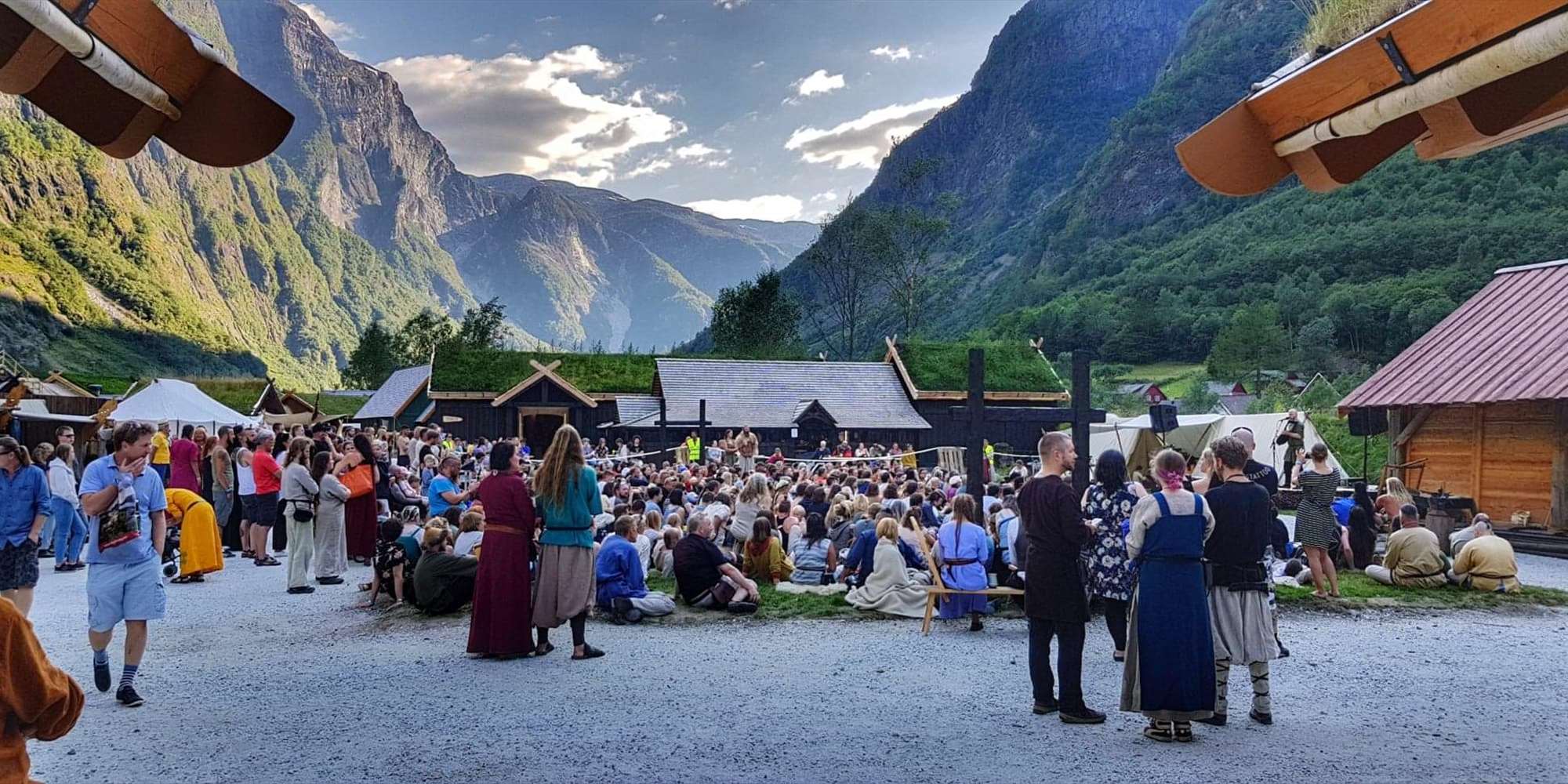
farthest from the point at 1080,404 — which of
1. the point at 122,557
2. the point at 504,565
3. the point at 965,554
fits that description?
the point at 122,557

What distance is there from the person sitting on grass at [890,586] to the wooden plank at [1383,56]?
7.19m

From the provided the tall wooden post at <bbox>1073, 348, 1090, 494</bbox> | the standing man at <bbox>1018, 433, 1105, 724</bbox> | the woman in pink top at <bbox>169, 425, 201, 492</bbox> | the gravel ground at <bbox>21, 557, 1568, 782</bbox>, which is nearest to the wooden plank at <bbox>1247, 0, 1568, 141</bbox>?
the standing man at <bbox>1018, 433, 1105, 724</bbox>

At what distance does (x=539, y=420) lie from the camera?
109 ft

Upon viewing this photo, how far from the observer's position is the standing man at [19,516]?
661cm

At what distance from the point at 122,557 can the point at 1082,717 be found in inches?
246

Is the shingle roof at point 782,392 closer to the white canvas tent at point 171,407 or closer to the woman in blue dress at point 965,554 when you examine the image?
the white canvas tent at point 171,407

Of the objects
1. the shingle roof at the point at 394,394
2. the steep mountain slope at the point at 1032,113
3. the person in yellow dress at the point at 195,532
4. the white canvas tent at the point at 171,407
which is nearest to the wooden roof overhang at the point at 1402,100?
the person in yellow dress at the point at 195,532

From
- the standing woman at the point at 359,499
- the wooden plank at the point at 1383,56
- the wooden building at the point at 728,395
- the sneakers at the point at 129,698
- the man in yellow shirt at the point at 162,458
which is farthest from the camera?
the wooden building at the point at 728,395

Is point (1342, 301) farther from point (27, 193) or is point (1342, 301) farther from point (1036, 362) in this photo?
point (27, 193)

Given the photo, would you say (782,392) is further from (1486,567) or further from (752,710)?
(752,710)

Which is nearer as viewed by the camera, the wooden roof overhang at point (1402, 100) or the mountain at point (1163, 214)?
the wooden roof overhang at point (1402, 100)

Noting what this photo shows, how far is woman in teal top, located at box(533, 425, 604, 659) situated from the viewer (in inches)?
298

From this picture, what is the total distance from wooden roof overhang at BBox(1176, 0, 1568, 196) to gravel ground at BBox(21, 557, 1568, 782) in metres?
3.37

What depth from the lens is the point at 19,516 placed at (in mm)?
6641
